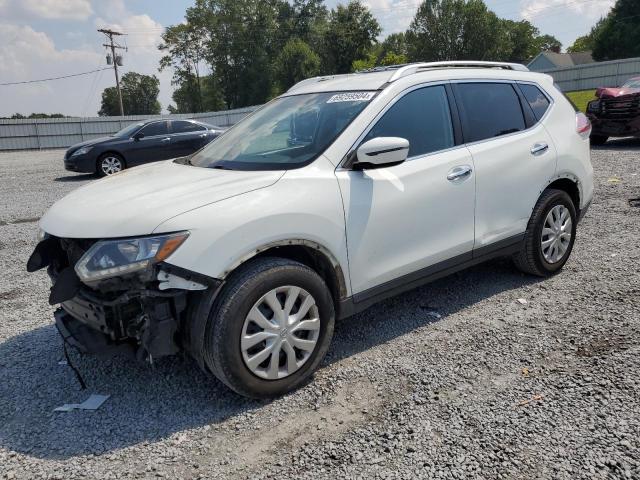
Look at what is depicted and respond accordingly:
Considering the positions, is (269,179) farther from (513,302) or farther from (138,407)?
(513,302)

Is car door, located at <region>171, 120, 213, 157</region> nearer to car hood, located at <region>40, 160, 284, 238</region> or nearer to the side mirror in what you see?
car hood, located at <region>40, 160, 284, 238</region>

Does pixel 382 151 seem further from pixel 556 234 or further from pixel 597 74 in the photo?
pixel 597 74

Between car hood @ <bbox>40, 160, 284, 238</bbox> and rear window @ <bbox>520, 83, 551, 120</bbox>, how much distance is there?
8.29 ft

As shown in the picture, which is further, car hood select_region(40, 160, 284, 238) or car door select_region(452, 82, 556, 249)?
car door select_region(452, 82, 556, 249)

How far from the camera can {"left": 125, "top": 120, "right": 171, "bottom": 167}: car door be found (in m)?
13.2

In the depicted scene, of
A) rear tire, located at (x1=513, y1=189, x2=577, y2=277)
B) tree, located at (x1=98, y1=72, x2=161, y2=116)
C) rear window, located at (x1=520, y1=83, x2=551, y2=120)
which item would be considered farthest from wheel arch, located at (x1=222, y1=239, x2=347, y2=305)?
tree, located at (x1=98, y1=72, x2=161, y2=116)

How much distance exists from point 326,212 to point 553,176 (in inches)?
94.6

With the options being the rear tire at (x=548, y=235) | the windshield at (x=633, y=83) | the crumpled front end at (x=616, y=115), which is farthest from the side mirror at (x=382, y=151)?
the windshield at (x=633, y=83)

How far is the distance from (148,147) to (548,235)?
11131 mm

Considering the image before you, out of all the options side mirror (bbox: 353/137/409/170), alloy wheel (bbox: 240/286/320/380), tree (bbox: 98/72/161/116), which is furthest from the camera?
tree (bbox: 98/72/161/116)

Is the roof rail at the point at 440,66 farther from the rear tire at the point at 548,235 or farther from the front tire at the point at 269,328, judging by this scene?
the front tire at the point at 269,328

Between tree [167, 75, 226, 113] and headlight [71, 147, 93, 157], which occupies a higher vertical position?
tree [167, 75, 226, 113]

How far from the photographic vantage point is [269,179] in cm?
303

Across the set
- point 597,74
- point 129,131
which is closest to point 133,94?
point 597,74
